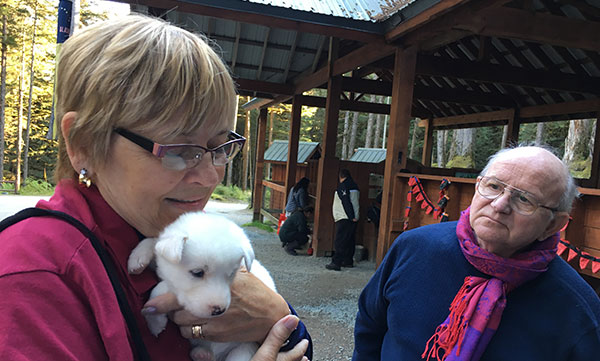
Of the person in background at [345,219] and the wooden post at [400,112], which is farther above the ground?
the wooden post at [400,112]

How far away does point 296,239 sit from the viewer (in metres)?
11.4

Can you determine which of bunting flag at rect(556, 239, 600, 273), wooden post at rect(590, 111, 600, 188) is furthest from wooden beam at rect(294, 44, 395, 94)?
wooden post at rect(590, 111, 600, 188)

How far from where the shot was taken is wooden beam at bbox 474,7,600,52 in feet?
18.2

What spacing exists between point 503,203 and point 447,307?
2.20 ft

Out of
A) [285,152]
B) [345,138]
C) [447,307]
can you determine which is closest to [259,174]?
[285,152]

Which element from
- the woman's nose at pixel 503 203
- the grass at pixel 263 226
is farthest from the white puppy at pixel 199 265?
the grass at pixel 263 226

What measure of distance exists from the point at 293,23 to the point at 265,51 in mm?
4905

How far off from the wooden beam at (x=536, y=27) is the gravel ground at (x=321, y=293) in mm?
4573

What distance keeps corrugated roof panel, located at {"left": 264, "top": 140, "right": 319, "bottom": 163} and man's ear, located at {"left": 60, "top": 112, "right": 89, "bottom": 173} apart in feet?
45.1

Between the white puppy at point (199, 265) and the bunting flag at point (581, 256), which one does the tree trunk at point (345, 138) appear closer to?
the bunting flag at point (581, 256)

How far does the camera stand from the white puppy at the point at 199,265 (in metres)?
1.41

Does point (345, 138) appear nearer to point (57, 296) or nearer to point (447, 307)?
point (447, 307)

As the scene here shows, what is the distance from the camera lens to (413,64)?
7.05 metres

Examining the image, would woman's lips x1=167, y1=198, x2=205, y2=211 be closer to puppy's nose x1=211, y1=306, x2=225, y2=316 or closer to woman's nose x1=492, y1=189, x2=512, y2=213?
puppy's nose x1=211, y1=306, x2=225, y2=316
